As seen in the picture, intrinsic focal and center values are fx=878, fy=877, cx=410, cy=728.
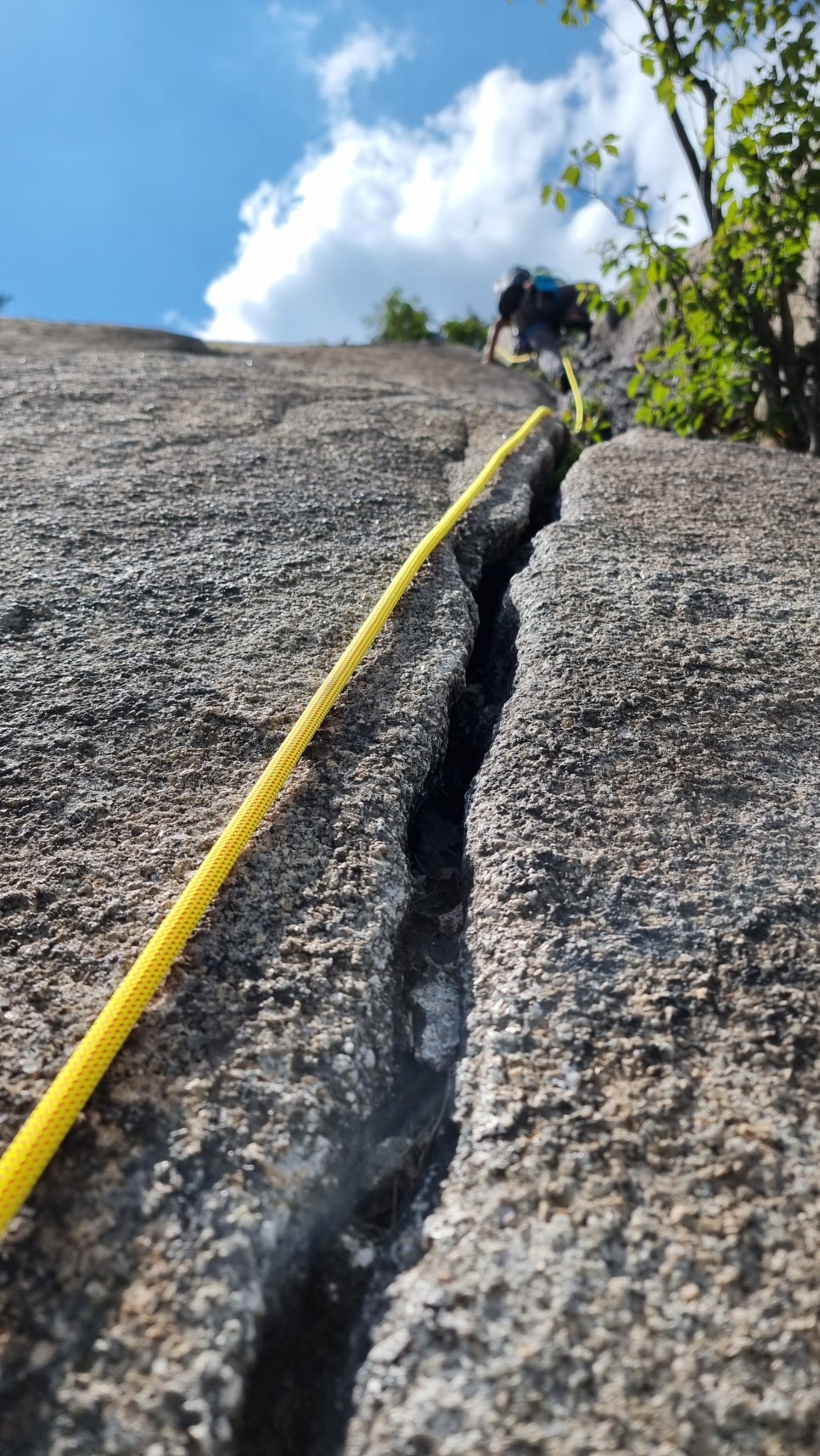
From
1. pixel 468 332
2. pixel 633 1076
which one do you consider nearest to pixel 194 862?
Result: pixel 633 1076

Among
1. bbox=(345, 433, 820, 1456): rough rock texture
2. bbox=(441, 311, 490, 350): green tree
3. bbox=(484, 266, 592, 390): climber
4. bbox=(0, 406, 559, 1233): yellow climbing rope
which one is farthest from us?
bbox=(441, 311, 490, 350): green tree

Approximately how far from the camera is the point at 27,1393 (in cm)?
80

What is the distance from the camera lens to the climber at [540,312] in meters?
6.37

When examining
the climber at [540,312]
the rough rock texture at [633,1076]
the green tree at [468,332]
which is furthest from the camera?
the green tree at [468,332]

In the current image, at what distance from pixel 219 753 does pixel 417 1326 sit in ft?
3.06

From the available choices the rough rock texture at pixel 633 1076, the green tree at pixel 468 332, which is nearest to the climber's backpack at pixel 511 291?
the green tree at pixel 468 332

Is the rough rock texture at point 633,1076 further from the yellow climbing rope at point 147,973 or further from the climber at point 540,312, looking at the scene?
the climber at point 540,312

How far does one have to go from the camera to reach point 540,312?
21.5ft

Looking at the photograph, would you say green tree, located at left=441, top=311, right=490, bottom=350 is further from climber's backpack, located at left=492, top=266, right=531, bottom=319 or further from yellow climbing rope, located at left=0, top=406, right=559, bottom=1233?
yellow climbing rope, located at left=0, top=406, right=559, bottom=1233

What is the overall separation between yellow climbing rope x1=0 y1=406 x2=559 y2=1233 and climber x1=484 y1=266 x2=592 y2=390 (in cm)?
530

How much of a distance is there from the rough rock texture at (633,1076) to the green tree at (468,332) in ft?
28.8

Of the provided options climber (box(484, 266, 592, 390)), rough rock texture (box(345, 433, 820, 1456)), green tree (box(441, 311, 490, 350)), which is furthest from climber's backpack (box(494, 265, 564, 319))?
rough rock texture (box(345, 433, 820, 1456))

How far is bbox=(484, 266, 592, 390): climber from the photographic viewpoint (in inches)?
251

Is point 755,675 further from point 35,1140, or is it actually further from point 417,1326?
point 35,1140
